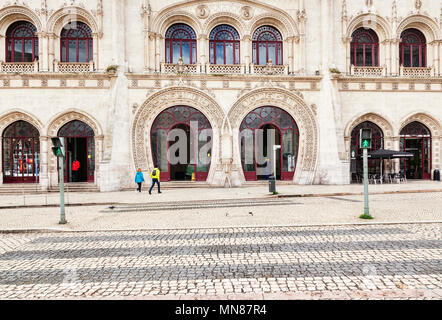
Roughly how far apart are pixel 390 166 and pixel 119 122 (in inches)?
759

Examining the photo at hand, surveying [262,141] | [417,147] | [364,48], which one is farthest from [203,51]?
[417,147]

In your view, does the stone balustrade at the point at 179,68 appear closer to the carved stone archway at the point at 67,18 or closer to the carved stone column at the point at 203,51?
the carved stone column at the point at 203,51

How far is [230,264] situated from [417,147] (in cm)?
2221

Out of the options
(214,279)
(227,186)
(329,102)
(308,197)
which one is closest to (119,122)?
(227,186)

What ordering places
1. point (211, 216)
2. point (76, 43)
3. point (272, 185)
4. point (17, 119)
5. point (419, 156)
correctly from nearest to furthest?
point (211, 216) → point (272, 185) → point (17, 119) → point (76, 43) → point (419, 156)

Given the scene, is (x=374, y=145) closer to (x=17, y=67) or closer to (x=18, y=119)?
(x=18, y=119)

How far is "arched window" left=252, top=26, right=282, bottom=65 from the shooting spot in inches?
798

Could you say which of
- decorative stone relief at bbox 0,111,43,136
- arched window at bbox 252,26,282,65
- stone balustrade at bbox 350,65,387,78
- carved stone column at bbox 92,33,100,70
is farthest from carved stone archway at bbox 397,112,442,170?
decorative stone relief at bbox 0,111,43,136

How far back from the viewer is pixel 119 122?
59.5 feet

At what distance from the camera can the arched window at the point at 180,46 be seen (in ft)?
65.4

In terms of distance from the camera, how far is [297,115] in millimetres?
19734

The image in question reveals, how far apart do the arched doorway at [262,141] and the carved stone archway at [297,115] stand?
45cm

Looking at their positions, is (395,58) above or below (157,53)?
below
